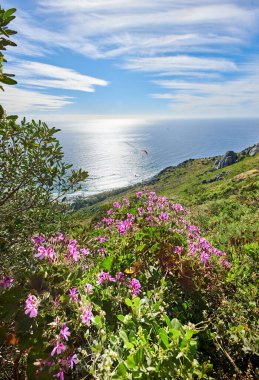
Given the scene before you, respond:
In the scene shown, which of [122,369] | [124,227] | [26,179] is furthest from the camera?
[124,227]

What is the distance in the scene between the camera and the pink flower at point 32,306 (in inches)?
81.5

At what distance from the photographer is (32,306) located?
2.13 meters

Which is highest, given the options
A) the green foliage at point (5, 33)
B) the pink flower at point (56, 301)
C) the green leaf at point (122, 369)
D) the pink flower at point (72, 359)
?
the green foliage at point (5, 33)

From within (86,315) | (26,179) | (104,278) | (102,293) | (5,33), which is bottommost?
(102,293)

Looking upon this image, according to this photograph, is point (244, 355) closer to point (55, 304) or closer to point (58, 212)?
point (55, 304)

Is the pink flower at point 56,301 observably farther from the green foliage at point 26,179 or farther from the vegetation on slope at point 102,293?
the green foliage at point 26,179

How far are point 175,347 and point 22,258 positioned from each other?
2.46 m

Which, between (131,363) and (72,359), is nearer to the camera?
(131,363)

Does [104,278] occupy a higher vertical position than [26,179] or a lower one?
lower

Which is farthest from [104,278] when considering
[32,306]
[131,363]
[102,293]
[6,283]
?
[131,363]

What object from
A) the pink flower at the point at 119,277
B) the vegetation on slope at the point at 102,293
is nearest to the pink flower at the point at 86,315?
the vegetation on slope at the point at 102,293

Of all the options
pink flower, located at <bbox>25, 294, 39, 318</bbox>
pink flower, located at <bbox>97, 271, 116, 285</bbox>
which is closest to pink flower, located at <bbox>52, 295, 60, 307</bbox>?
pink flower, located at <bbox>25, 294, 39, 318</bbox>

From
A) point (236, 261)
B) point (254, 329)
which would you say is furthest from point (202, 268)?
point (236, 261)

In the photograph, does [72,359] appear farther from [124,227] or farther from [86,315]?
[124,227]
